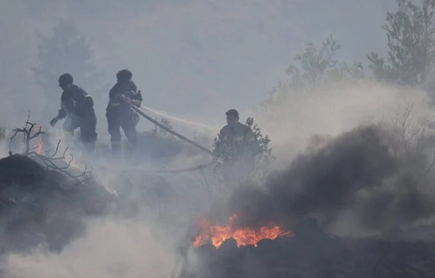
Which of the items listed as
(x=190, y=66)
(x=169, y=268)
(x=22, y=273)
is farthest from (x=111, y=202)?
(x=190, y=66)

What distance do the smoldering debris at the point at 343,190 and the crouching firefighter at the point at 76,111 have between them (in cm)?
719

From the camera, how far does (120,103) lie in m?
23.1

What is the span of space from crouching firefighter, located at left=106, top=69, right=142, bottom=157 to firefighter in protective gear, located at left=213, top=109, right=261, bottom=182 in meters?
3.76

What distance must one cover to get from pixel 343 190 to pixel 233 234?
3389 mm

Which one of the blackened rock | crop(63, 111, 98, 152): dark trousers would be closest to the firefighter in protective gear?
crop(63, 111, 98, 152): dark trousers

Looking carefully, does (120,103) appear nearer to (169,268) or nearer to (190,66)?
(169,268)

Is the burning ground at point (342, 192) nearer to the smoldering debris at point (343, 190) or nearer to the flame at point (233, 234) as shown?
the smoldering debris at point (343, 190)

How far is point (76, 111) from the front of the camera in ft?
74.4

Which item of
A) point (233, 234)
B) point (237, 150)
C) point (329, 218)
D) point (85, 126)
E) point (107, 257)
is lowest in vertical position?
point (107, 257)

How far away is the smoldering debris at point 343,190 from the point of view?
17422 mm

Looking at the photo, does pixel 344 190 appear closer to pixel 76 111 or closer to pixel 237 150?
pixel 237 150

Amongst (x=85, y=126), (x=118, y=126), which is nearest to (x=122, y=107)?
(x=118, y=126)

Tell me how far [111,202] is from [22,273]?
18.6 feet

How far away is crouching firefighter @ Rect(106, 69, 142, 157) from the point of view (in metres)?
22.8
